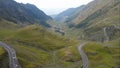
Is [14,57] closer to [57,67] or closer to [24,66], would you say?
[24,66]

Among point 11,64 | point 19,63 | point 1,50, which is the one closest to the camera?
point 11,64

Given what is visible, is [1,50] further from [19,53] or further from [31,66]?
[31,66]

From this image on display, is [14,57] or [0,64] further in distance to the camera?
[14,57]

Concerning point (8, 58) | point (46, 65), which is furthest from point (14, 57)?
point (46, 65)

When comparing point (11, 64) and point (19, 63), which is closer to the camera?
point (11, 64)

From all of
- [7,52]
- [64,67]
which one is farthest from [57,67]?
[7,52]

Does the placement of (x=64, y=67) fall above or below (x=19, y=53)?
below

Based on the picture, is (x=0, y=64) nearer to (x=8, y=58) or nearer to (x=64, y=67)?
(x=8, y=58)

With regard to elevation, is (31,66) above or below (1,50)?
below

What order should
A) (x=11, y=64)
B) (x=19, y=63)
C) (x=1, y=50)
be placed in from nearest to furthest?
1. (x=11, y=64)
2. (x=19, y=63)
3. (x=1, y=50)
